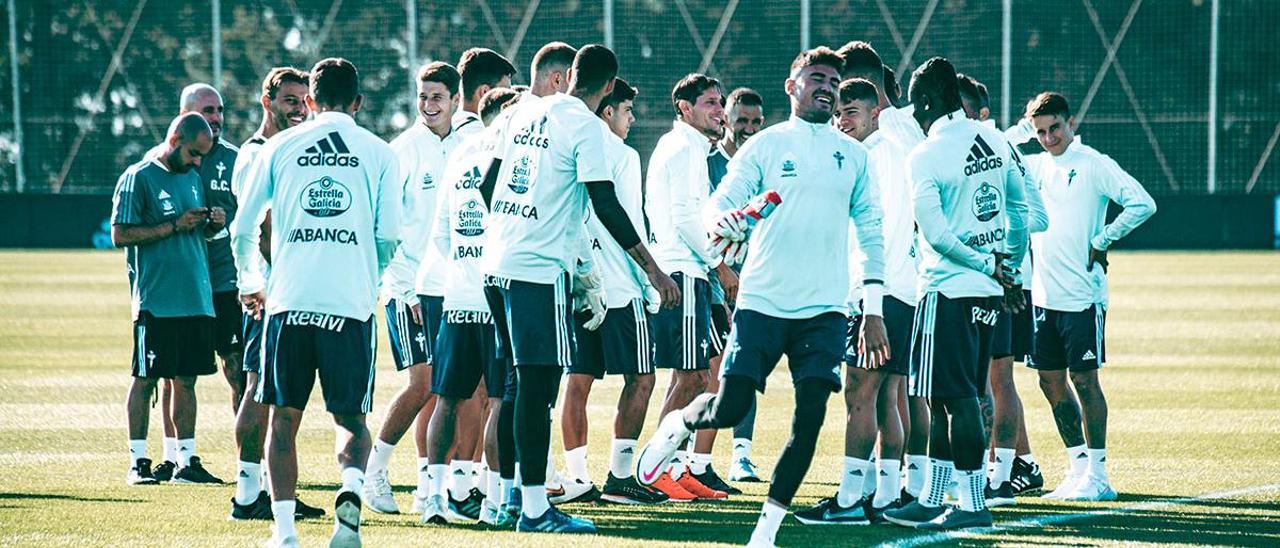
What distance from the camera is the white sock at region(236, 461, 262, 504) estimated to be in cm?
766

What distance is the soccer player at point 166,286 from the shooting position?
369 inches

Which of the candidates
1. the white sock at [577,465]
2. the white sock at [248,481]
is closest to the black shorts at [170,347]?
the white sock at [248,481]

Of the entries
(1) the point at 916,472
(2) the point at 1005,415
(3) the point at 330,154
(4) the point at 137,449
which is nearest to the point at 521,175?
(3) the point at 330,154

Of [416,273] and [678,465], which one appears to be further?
[678,465]

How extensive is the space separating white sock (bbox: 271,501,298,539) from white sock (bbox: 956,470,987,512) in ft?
10.5

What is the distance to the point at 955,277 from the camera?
764 cm

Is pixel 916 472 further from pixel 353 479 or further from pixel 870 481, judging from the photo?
pixel 353 479

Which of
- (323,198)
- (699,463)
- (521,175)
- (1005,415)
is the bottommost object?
(699,463)

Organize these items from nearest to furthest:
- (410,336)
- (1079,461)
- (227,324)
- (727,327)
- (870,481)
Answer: (870,481)
(410,336)
(1079,461)
(227,324)
(727,327)

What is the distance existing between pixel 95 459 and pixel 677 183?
4287mm

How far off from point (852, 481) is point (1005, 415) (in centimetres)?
146

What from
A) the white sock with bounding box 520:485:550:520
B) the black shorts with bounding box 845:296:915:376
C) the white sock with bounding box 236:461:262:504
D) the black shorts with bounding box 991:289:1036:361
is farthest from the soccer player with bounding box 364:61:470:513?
the black shorts with bounding box 991:289:1036:361

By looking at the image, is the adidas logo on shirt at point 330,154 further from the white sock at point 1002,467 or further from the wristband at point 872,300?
the white sock at point 1002,467

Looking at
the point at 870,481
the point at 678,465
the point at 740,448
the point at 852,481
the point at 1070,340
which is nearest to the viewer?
the point at 852,481
